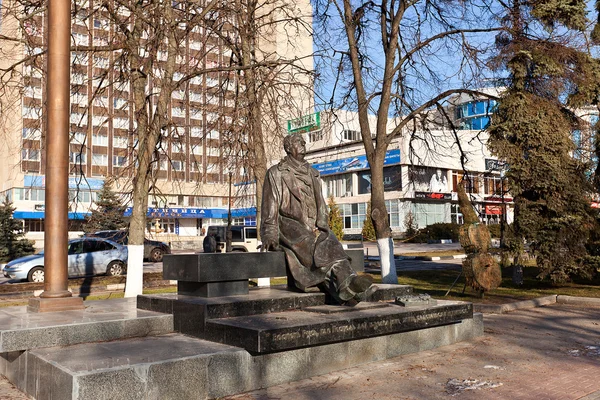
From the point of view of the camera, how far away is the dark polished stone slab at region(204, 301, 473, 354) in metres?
5.69

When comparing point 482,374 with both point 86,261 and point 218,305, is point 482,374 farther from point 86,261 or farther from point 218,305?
point 86,261

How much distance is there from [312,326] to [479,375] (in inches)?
76.1

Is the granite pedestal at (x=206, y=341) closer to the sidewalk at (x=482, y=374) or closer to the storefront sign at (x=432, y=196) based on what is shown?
the sidewalk at (x=482, y=374)

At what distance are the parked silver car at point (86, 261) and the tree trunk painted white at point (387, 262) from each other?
33.7 feet

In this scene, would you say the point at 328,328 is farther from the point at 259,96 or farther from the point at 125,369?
the point at 259,96

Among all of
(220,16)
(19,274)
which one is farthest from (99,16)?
(19,274)

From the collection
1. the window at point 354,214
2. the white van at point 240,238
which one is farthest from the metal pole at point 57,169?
the window at point 354,214

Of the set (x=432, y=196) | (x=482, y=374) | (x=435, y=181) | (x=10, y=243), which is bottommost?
(x=482, y=374)

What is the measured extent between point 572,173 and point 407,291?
8.57 m

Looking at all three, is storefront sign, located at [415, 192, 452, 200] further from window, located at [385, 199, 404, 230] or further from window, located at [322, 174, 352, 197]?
window, located at [322, 174, 352, 197]

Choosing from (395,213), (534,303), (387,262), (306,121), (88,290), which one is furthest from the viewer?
(395,213)

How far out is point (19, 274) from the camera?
18.2m

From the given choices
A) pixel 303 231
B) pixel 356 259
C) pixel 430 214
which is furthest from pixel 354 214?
pixel 303 231

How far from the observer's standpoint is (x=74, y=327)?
20.7 feet
